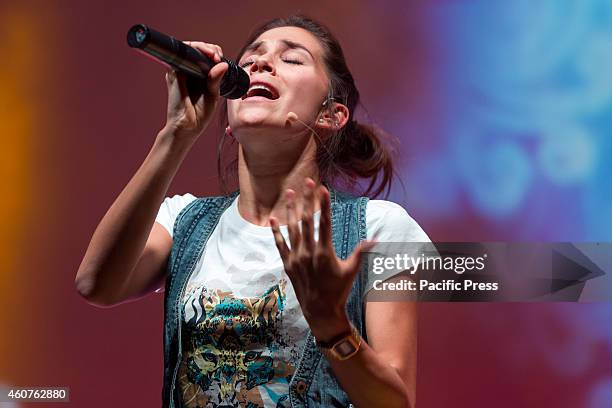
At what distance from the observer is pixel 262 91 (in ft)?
4.46

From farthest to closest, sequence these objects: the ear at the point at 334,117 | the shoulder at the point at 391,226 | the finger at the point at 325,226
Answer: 1. the ear at the point at 334,117
2. the shoulder at the point at 391,226
3. the finger at the point at 325,226

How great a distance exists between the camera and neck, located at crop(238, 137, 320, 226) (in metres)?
1.36

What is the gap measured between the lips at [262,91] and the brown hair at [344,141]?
0.39ft

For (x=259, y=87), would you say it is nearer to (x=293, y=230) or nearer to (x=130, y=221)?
(x=130, y=221)

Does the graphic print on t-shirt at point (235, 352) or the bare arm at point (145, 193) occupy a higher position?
the bare arm at point (145, 193)

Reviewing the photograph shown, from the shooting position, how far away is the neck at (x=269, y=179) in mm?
1363

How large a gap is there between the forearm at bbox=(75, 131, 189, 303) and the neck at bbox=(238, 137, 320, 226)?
0.64 feet

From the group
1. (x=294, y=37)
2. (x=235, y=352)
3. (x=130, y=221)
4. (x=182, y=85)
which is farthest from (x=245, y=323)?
(x=294, y=37)

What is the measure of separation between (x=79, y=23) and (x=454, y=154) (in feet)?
3.15

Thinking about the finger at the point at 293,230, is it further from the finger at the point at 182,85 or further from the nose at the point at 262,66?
the nose at the point at 262,66

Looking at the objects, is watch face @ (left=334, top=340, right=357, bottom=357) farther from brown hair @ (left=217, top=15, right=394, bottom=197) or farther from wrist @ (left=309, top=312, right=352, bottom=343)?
brown hair @ (left=217, top=15, right=394, bottom=197)

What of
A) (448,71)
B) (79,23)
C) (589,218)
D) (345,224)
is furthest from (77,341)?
(589,218)

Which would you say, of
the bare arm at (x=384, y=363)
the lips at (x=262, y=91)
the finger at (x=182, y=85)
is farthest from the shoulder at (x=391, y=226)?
the finger at (x=182, y=85)

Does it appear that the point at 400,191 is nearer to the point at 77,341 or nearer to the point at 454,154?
the point at 454,154
